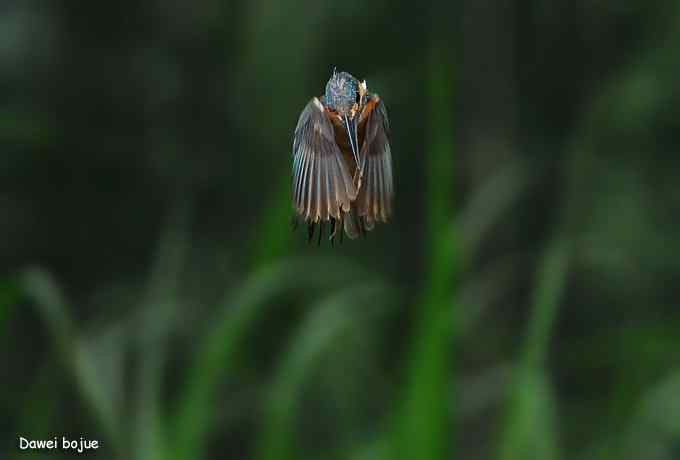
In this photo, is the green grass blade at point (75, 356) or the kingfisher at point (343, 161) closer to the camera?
the kingfisher at point (343, 161)

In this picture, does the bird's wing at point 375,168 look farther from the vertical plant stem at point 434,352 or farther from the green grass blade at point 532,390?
the green grass blade at point 532,390

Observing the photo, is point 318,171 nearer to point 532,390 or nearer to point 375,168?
point 375,168

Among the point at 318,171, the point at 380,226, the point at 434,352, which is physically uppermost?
the point at 380,226

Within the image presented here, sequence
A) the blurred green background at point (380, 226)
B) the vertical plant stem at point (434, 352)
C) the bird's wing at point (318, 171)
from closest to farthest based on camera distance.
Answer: the bird's wing at point (318, 171)
the vertical plant stem at point (434, 352)
the blurred green background at point (380, 226)

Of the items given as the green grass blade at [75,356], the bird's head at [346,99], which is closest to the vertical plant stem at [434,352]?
the green grass blade at [75,356]

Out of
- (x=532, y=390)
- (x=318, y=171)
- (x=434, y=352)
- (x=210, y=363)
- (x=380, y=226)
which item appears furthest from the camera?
(x=380, y=226)

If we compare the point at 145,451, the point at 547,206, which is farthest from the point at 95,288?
the point at 145,451

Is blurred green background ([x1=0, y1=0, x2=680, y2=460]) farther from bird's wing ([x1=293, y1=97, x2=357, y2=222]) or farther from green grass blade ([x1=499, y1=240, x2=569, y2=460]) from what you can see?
bird's wing ([x1=293, y1=97, x2=357, y2=222])

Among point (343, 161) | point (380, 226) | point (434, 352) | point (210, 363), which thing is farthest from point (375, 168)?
point (380, 226)
